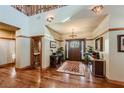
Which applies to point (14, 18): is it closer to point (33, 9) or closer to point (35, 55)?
point (33, 9)

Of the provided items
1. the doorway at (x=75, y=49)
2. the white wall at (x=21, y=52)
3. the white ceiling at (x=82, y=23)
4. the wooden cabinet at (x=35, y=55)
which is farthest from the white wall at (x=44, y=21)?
the doorway at (x=75, y=49)

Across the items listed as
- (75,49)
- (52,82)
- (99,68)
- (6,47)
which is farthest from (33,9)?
(75,49)

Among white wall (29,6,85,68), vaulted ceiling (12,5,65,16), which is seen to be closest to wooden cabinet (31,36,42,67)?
white wall (29,6,85,68)

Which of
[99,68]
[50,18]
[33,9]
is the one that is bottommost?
[99,68]

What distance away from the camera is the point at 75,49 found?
9148 millimetres

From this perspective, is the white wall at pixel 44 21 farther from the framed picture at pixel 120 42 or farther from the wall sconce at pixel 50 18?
the framed picture at pixel 120 42

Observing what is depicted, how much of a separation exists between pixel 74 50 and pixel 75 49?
0.13 meters

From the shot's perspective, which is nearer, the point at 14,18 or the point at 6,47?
the point at 14,18

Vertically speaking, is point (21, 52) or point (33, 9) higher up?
point (33, 9)

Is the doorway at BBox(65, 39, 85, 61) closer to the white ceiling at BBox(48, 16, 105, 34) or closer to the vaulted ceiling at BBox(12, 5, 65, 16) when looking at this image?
the white ceiling at BBox(48, 16, 105, 34)

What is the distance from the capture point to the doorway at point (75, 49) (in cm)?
887

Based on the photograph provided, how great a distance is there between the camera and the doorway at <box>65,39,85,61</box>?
8867 mm
